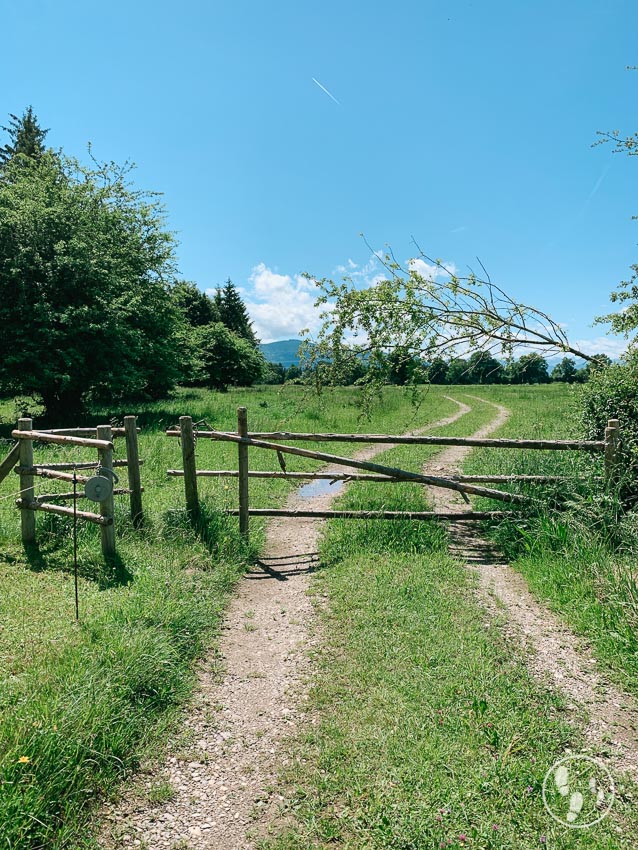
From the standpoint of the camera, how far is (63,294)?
1681 centimetres

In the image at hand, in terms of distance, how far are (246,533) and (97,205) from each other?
62.7 ft

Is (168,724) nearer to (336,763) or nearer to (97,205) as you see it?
(336,763)

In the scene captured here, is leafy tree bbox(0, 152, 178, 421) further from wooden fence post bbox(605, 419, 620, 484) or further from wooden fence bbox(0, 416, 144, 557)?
wooden fence post bbox(605, 419, 620, 484)

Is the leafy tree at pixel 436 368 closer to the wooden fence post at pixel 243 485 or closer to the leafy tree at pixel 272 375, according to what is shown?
the wooden fence post at pixel 243 485

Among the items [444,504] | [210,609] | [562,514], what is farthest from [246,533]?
[562,514]

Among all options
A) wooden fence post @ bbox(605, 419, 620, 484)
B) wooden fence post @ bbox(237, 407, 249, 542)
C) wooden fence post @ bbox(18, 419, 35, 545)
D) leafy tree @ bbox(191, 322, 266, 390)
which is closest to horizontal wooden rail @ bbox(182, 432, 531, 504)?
wooden fence post @ bbox(237, 407, 249, 542)

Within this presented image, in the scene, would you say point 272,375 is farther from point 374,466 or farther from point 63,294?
point 374,466

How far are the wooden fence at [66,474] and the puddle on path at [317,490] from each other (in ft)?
12.8

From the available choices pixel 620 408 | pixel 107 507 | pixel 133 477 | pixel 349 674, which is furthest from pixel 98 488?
pixel 620 408

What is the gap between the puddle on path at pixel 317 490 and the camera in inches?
403

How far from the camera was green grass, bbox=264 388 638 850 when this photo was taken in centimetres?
279

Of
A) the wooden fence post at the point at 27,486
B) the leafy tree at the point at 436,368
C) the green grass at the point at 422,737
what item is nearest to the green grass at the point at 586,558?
the green grass at the point at 422,737

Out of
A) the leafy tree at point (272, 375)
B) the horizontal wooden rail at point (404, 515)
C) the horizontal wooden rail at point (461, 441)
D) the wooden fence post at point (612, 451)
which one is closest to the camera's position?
the wooden fence post at point (612, 451)

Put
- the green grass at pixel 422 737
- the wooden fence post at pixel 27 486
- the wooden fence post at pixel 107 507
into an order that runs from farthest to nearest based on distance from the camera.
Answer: the wooden fence post at pixel 27 486 → the wooden fence post at pixel 107 507 → the green grass at pixel 422 737
